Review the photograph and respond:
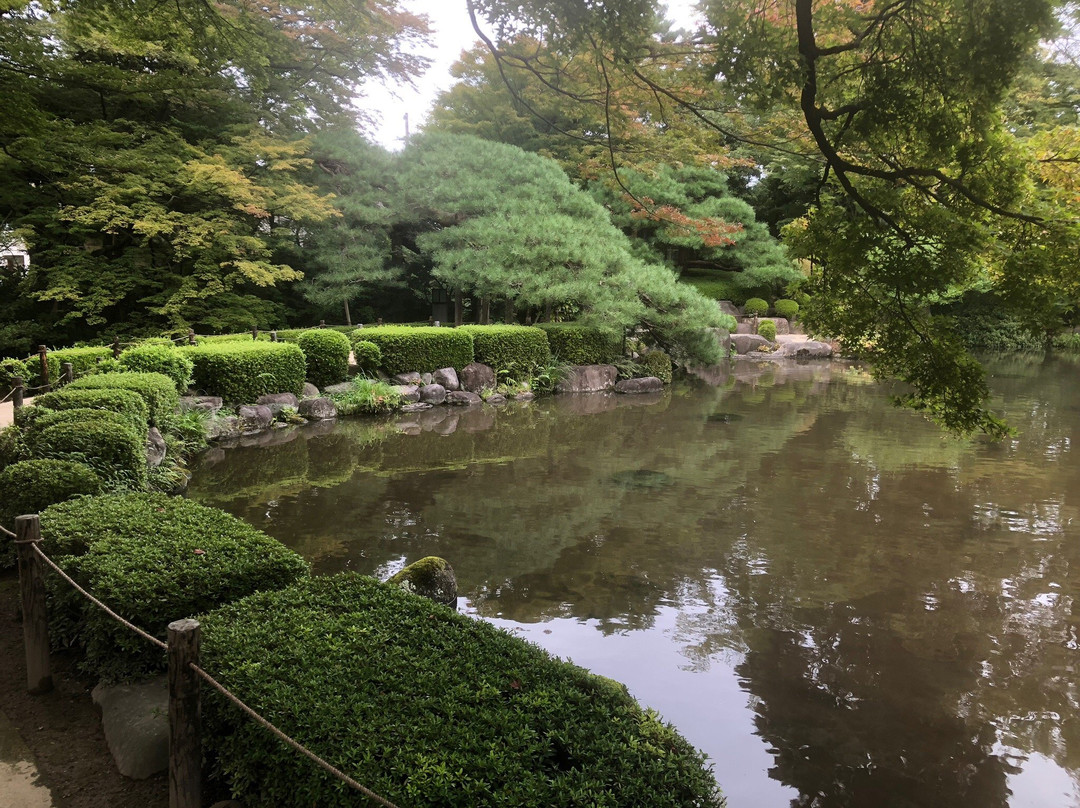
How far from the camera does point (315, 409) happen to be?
10445 millimetres

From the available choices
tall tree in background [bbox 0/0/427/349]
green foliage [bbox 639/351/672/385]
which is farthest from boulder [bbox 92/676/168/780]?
green foliage [bbox 639/351/672/385]

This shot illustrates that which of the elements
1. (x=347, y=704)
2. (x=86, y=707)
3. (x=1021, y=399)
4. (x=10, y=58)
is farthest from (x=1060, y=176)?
(x=1021, y=399)

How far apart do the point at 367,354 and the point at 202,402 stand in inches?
122

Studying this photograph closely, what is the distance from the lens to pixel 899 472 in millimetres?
7781

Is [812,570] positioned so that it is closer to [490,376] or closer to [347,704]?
[347,704]

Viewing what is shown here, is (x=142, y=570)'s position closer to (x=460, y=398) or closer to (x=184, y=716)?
(x=184, y=716)

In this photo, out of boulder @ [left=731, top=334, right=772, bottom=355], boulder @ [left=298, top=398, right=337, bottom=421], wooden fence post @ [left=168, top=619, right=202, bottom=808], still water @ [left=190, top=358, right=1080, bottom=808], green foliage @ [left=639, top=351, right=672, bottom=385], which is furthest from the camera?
boulder @ [left=731, top=334, right=772, bottom=355]

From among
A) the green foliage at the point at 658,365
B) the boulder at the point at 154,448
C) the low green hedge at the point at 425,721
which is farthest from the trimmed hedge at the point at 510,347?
the low green hedge at the point at 425,721

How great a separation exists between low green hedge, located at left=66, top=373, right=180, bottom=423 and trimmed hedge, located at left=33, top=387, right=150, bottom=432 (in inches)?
11.1

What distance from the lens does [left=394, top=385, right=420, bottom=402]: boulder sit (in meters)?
11.5

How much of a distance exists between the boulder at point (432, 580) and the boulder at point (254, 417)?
6.15m

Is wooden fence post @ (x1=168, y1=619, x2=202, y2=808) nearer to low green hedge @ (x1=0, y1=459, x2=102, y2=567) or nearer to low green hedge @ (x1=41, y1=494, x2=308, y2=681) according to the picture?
low green hedge @ (x1=41, y1=494, x2=308, y2=681)

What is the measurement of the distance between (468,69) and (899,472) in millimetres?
15921

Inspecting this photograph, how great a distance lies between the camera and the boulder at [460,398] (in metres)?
12.2
